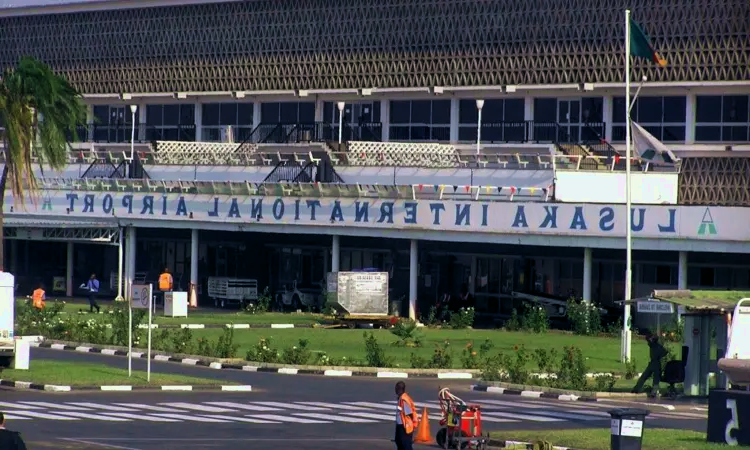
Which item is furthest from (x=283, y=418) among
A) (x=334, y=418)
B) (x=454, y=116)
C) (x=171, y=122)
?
(x=171, y=122)

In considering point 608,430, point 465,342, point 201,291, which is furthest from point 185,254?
point 608,430

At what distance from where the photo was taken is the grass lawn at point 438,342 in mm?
48422

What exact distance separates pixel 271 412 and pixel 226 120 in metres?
55.4

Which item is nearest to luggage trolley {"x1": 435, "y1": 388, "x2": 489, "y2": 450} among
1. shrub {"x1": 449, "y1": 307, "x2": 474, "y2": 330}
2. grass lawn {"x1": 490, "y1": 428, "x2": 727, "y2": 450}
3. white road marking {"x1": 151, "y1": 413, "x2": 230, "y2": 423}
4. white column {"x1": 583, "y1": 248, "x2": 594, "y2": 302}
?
grass lawn {"x1": 490, "y1": 428, "x2": 727, "y2": 450}

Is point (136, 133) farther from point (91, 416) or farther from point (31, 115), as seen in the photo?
point (91, 416)

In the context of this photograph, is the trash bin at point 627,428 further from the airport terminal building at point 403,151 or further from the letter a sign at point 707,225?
the letter a sign at point 707,225

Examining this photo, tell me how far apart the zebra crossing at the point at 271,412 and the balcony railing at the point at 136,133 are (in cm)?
5477

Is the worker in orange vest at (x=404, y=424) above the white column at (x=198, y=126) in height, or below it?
below

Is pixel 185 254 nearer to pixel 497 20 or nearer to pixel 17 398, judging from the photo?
pixel 497 20

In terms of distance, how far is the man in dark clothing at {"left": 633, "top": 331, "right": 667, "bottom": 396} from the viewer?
3844 centimetres

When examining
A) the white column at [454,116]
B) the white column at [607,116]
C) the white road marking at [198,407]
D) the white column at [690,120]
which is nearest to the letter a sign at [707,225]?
the white column at [690,120]

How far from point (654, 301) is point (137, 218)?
A: 135ft

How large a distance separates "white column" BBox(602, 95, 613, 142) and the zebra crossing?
3731cm

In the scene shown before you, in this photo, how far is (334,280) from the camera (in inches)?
2468
